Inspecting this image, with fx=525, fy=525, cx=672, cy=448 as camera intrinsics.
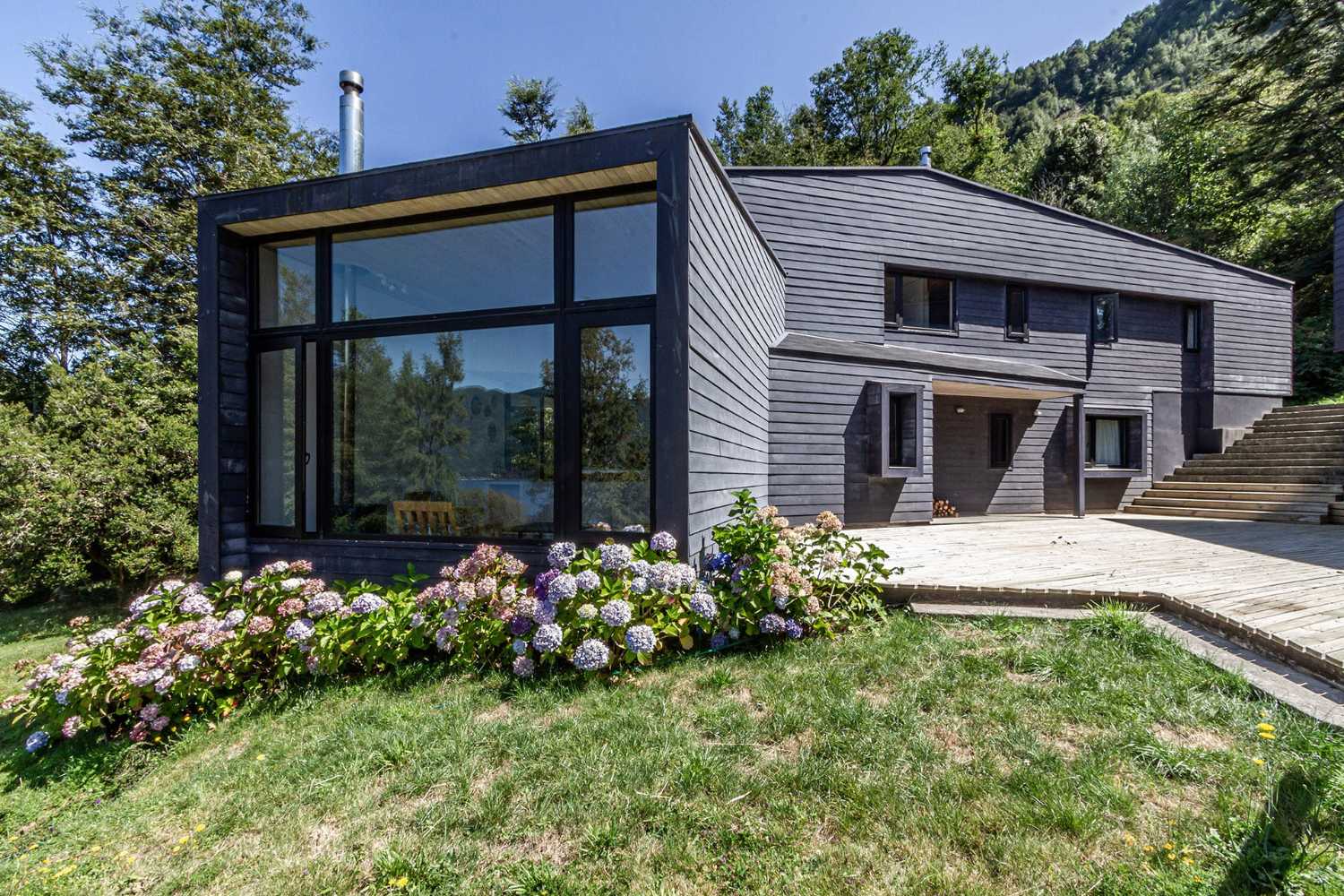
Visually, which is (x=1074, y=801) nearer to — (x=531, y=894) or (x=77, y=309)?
(x=531, y=894)

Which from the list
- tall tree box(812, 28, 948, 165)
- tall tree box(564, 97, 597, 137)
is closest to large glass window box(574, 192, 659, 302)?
tall tree box(812, 28, 948, 165)

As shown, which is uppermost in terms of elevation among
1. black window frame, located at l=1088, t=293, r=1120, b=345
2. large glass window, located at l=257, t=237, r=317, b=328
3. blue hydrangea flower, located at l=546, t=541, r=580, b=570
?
black window frame, located at l=1088, t=293, r=1120, b=345

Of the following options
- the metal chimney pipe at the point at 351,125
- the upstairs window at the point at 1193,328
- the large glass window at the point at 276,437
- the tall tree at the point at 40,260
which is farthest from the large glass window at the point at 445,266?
the upstairs window at the point at 1193,328

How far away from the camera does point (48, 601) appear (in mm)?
8070

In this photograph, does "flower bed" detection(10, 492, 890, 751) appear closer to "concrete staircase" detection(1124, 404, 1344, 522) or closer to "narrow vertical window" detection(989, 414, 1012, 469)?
"narrow vertical window" detection(989, 414, 1012, 469)

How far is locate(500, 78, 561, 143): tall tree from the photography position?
20.0 m

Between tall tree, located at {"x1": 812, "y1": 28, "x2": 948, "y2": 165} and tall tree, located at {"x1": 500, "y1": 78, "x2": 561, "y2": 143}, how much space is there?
33.1 ft

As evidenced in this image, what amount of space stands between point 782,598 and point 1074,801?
1.56m

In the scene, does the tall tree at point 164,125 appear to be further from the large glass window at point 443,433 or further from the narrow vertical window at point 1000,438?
the narrow vertical window at point 1000,438

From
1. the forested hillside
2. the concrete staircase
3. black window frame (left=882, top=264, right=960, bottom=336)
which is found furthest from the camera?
the forested hillside

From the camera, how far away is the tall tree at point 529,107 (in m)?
20.0

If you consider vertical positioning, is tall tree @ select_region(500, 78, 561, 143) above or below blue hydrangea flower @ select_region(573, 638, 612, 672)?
above

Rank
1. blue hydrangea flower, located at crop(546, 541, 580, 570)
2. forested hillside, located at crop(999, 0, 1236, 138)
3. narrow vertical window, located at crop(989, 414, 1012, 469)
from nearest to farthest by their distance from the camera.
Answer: blue hydrangea flower, located at crop(546, 541, 580, 570), narrow vertical window, located at crop(989, 414, 1012, 469), forested hillside, located at crop(999, 0, 1236, 138)

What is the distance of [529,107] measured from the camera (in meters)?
20.4
